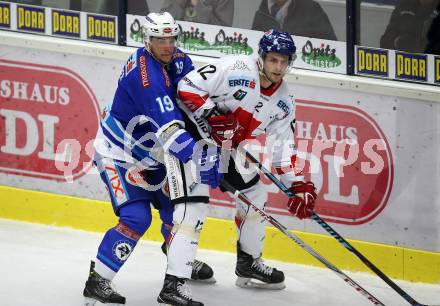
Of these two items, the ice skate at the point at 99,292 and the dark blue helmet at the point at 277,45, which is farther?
the ice skate at the point at 99,292

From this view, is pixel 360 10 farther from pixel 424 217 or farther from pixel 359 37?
pixel 424 217

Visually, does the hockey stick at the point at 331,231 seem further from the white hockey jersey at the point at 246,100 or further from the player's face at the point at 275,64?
the player's face at the point at 275,64

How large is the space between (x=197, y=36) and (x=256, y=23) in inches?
14.4

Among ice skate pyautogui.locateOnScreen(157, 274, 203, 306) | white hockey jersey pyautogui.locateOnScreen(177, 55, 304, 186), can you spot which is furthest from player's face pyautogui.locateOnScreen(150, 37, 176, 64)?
ice skate pyautogui.locateOnScreen(157, 274, 203, 306)

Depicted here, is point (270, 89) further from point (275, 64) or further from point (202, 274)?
point (202, 274)

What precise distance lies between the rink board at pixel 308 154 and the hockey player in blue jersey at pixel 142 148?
0.97 metres

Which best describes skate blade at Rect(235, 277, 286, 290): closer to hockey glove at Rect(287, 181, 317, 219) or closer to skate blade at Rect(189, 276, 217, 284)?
skate blade at Rect(189, 276, 217, 284)

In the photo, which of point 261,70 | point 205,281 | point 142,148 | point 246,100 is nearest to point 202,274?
point 205,281

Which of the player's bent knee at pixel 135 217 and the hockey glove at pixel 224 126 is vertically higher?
the hockey glove at pixel 224 126

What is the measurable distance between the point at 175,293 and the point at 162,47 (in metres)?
1.08

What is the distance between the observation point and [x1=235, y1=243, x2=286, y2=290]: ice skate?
5.60 meters

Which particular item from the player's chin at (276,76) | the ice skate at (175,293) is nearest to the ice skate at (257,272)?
the ice skate at (175,293)

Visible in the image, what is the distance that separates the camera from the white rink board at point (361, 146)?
574 cm

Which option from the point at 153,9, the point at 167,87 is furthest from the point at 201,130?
the point at 153,9
